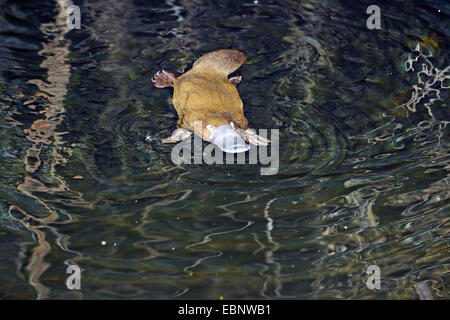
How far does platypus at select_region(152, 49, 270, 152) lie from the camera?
337cm

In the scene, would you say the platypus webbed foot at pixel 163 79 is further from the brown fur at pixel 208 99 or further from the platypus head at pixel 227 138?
the platypus head at pixel 227 138

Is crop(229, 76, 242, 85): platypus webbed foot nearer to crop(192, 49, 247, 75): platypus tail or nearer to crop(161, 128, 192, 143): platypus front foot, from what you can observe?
crop(192, 49, 247, 75): platypus tail

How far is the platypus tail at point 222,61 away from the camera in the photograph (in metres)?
3.99

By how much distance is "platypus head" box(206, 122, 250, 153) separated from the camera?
10.9 ft

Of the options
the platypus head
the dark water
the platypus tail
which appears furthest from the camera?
the platypus tail

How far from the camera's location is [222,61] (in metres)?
4.04

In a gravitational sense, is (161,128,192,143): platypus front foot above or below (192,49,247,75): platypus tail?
below

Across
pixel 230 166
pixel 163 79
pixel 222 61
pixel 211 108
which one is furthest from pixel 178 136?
pixel 222 61

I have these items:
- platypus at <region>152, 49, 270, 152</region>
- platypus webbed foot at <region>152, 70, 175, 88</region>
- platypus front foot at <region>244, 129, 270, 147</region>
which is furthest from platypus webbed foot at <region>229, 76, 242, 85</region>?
platypus front foot at <region>244, 129, 270, 147</region>

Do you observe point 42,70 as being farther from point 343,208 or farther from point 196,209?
point 343,208

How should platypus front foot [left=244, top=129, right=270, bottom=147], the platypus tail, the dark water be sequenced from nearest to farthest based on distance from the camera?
1. the dark water
2. platypus front foot [left=244, top=129, right=270, bottom=147]
3. the platypus tail

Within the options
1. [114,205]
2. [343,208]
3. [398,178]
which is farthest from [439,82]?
[114,205]

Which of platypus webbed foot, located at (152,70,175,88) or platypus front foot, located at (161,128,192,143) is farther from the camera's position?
platypus webbed foot, located at (152,70,175,88)

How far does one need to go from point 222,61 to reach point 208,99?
597 mm
